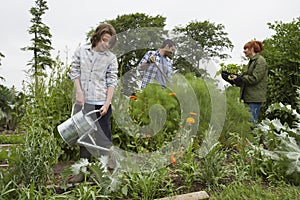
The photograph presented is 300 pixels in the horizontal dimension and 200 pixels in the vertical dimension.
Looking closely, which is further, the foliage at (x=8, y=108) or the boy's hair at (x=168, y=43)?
the foliage at (x=8, y=108)

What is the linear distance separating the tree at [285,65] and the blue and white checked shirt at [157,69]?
220 cm

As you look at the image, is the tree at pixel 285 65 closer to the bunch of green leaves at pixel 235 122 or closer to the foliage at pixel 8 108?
the bunch of green leaves at pixel 235 122

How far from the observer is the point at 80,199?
2213 millimetres

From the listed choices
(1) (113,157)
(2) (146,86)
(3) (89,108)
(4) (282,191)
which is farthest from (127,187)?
(2) (146,86)

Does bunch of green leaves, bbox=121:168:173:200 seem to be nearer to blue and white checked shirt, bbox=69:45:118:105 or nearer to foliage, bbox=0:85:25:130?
blue and white checked shirt, bbox=69:45:118:105

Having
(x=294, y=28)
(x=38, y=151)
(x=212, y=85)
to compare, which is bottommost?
(x=38, y=151)

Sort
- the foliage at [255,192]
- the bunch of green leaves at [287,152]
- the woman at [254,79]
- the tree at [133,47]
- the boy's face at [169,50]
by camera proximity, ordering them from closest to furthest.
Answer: the foliage at [255,192] → the bunch of green leaves at [287,152] → the tree at [133,47] → the boy's face at [169,50] → the woman at [254,79]

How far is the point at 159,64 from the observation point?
3666mm

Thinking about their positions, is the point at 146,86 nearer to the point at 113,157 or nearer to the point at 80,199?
the point at 113,157

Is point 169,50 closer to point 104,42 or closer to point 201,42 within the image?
point 201,42

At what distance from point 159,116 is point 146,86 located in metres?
0.36

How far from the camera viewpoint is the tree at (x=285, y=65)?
5.34m

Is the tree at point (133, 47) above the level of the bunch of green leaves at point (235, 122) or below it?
above

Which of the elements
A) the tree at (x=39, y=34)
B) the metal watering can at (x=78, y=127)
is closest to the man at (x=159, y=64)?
the metal watering can at (x=78, y=127)
